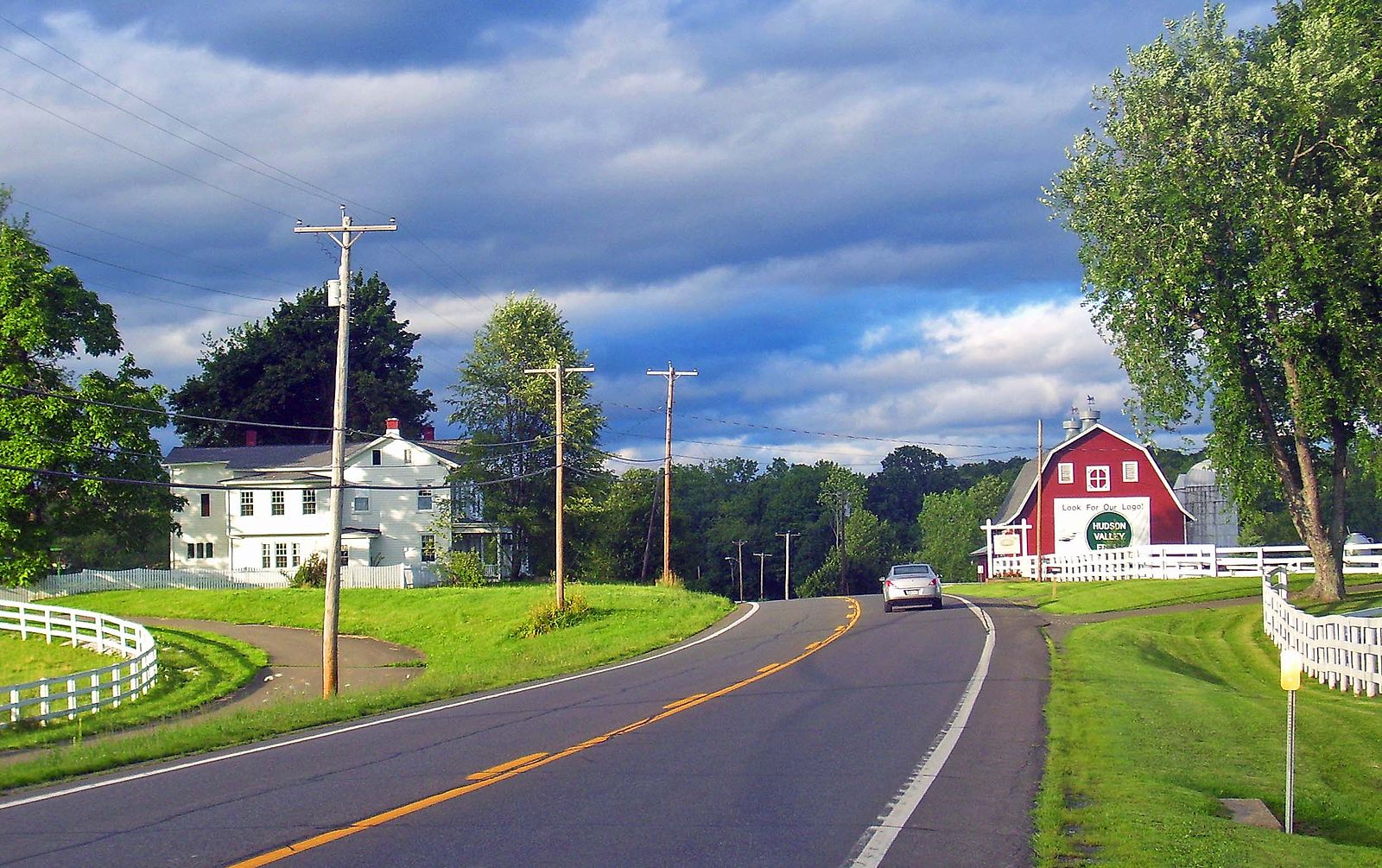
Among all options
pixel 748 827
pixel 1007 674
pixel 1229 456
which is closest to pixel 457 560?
pixel 1229 456

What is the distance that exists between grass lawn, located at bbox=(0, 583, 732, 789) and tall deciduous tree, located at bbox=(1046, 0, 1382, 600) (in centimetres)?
1578

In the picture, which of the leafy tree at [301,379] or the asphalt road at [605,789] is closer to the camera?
the asphalt road at [605,789]

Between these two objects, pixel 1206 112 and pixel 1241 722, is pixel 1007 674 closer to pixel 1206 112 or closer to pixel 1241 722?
pixel 1241 722

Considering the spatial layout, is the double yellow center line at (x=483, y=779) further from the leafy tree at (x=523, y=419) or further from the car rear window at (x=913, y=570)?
the leafy tree at (x=523, y=419)

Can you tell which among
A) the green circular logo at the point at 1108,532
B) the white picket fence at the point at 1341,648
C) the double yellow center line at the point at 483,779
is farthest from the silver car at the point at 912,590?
the green circular logo at the point at 1108,532

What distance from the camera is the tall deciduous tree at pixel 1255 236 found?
29.6 metres

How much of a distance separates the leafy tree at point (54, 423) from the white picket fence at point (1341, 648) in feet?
129

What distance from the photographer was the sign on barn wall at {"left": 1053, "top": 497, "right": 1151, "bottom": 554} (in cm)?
6444

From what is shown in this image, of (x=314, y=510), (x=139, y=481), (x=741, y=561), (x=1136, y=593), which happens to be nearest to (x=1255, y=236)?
(x=1136, y=593)

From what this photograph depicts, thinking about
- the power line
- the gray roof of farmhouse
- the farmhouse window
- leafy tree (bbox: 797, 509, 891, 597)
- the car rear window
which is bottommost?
leafy tree (bbox: 797, 509, 891, 597)

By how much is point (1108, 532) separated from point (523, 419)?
31.6 meters

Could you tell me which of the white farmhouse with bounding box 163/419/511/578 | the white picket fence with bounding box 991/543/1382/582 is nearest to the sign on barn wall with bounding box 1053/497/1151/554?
the white picket fence with bounding box 991/543/1382/582

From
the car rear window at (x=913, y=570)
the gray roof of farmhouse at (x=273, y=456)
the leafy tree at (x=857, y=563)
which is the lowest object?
the leafy tree at (x=857, y=563)

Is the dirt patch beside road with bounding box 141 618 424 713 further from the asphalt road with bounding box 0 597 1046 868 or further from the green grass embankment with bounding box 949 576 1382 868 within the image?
the green grass embankment with bounding box 949 576 1382 868
